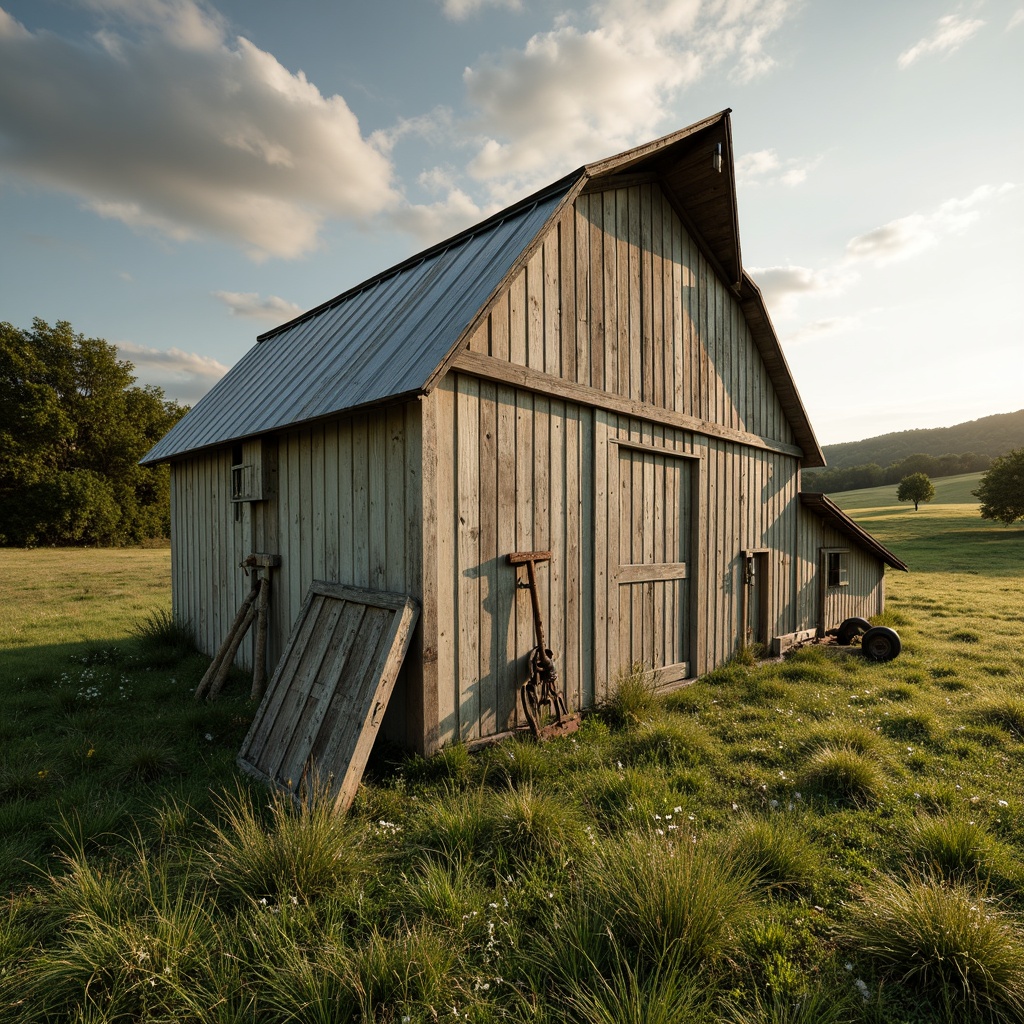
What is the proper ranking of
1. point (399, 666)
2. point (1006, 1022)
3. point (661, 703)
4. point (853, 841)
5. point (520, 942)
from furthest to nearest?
point (661, 703) → point (399, 666) → point (853, 841) → point (520, 942) → point (1006, 1022)

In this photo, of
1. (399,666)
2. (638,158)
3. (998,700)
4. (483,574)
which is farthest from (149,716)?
(998,700)

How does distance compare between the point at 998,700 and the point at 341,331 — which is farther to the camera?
the point at 341,331

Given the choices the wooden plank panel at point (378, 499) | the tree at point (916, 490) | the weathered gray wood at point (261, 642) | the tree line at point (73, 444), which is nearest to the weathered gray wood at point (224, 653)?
the weathered gray wood at point (261, 642)

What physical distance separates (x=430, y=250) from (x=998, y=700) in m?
9.15

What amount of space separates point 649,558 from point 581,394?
2.46 metres

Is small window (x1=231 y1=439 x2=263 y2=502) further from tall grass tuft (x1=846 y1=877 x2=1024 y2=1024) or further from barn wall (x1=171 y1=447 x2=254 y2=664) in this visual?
tall grass tuft (x1=846 y1=877 x2=1024 y2=1024)

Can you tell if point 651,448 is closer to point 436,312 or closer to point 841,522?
point 436,312

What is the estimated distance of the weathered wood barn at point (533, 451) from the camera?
518 centimetres

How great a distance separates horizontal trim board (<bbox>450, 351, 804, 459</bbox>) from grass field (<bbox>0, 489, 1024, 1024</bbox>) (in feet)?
10.7

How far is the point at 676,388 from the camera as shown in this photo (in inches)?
306

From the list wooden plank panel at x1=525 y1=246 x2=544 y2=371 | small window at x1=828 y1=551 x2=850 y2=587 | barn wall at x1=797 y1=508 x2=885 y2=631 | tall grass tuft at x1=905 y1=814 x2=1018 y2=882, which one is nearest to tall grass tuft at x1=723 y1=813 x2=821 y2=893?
tall grass tuft at x1=905 y1=814 x2=1018 y2=882

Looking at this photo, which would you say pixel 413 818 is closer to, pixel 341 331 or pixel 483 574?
pixel 483 574

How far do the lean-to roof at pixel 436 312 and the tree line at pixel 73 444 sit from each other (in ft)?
89.7

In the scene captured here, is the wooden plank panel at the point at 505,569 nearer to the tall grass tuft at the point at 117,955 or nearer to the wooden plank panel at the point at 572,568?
the wooden plank panel at the point at 572,568
